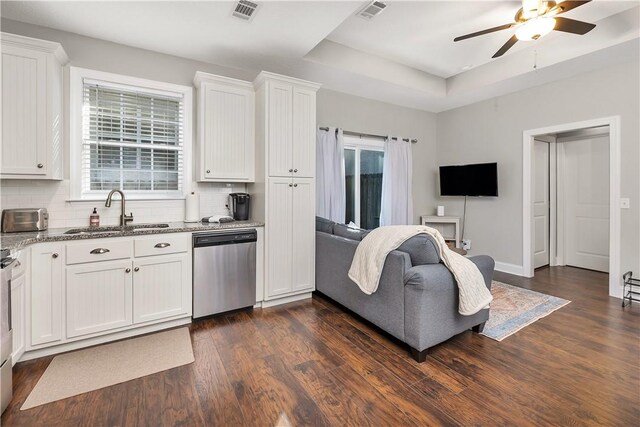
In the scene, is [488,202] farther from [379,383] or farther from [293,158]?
[379,383]

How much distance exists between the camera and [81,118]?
9.53 ft

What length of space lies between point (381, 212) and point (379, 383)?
3.26 m

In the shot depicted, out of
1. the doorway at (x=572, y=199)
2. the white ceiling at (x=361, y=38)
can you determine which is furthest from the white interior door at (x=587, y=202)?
the white ceiling at (x=361, y=38)

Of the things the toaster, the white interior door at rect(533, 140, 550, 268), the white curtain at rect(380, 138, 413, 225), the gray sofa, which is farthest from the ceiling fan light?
the toaster

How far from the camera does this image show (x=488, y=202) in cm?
495

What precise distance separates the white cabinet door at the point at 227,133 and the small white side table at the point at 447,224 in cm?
323

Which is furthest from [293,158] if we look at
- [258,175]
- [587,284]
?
[587,284]

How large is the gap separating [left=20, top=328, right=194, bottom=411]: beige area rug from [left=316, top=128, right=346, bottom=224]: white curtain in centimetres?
237

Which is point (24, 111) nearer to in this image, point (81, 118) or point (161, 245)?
point (81, 118)

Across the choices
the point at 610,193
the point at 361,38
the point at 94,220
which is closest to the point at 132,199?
the point at 94,220

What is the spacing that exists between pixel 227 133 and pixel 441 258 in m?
2.50

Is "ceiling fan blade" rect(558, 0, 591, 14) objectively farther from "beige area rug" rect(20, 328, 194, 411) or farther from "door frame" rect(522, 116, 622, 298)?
"beige area rug" rect(20, 328, 194, 411)

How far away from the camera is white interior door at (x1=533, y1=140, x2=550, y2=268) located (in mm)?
4793

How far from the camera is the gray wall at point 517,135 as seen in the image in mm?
3494
